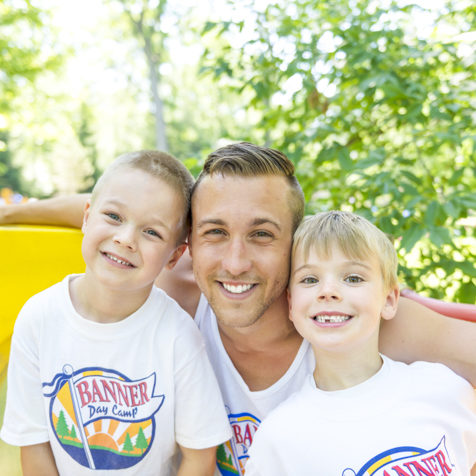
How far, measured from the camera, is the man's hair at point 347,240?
5.19 feet

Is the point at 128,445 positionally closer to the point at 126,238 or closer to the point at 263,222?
the point at 126,238

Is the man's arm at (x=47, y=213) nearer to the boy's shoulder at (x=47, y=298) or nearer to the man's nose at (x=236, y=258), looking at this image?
the boy's shoulder at (x=47, y=298)

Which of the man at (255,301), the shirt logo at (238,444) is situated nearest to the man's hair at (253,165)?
the man at (255,301)

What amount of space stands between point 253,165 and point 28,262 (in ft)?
3.99

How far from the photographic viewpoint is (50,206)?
232 centimetres

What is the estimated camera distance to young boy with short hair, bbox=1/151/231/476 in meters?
1.62

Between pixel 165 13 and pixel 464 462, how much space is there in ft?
46.2

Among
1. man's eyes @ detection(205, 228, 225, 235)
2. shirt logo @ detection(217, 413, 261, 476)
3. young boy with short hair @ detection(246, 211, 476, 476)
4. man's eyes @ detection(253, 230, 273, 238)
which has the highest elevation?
man's eyes @ detection(205, 228, 225, 235)

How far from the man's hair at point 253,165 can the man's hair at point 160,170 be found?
0.26ft

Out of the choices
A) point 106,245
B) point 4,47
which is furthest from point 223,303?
point 4,47

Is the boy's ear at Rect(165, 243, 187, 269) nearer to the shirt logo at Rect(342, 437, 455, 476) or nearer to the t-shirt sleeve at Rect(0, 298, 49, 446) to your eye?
the t-shirt sleeve at Rect(0, 298, 49, 446)

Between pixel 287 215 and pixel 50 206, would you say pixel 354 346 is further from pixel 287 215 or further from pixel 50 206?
pixel 50 206

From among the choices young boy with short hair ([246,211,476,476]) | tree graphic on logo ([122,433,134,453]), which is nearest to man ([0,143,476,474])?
young boy with short hair ([246,211,476,476])

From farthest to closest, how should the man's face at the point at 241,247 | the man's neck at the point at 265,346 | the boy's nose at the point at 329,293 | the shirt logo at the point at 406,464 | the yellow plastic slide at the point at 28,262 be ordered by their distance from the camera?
the yellow plastic slide at the point at 28,262
the man's neck at the point at 265,346
the man's face at the point at 241,247
the boy's nose at the point at 329,293
the shirt logo at the point at 406,464
